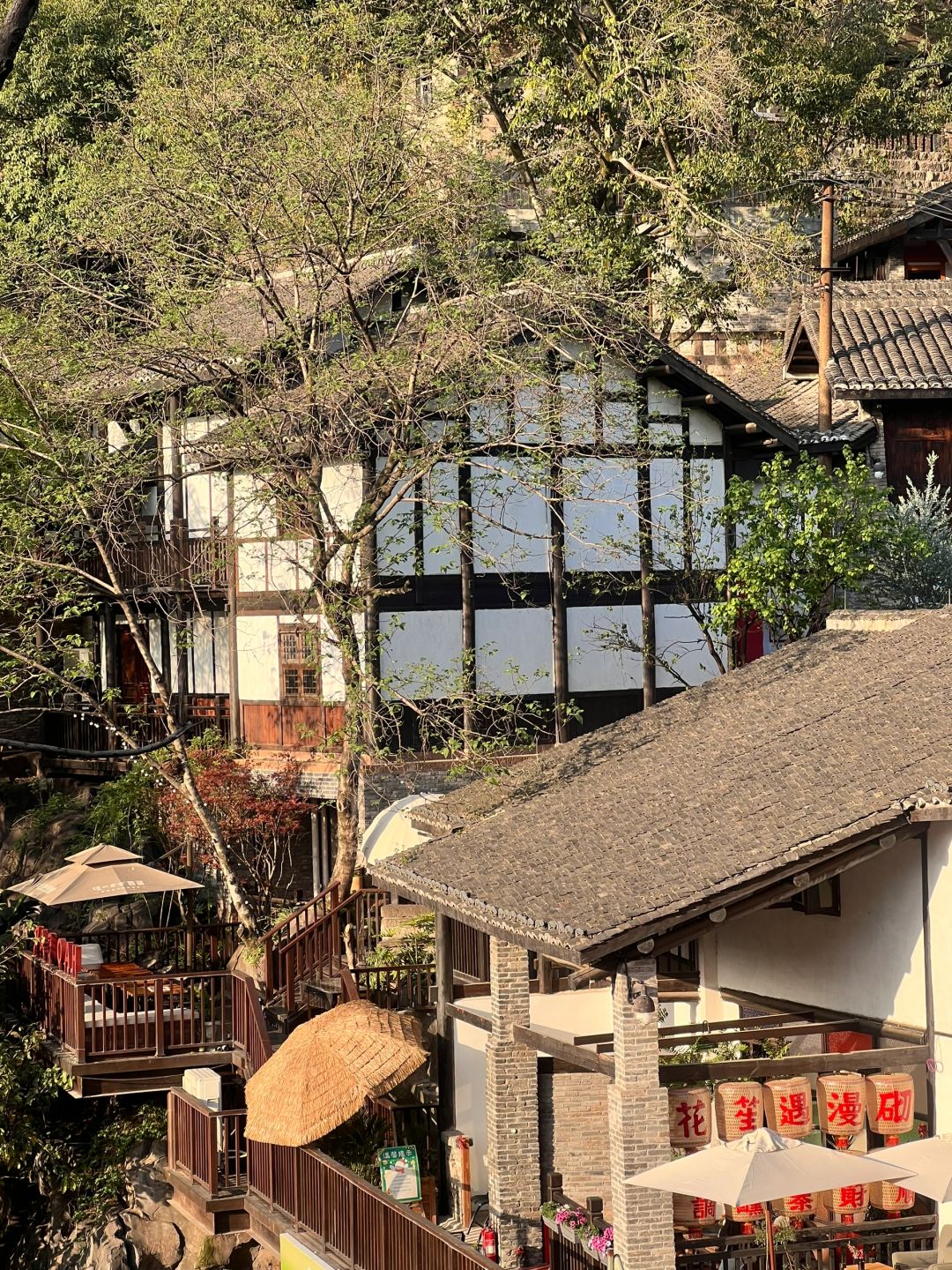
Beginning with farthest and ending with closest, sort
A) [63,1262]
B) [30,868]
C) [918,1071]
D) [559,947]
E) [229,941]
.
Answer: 1. [30,868]
2. [229,941]
3. [63,1262]
4. [918,1071]
5. [559,947]

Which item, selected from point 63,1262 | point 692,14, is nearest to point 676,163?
point 692,14

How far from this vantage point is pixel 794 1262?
40.4ft

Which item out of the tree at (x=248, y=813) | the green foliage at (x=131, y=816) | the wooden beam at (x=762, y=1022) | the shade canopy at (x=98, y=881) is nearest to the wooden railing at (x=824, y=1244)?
the wooden beam at (x=762, y=1022)

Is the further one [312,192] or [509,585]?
[509,585]

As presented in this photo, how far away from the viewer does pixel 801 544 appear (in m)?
22.0

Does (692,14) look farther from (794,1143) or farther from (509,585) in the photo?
(794,1143)

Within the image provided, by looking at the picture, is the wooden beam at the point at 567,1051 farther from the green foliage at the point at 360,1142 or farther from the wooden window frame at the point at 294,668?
the wooden window frame at the point at 294,668

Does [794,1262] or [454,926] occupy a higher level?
[454,926]

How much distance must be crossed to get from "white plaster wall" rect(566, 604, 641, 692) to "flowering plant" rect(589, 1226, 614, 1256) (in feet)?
41.3

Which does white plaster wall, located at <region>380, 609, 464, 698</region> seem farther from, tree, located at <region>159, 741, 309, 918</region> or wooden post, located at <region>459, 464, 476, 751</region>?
tree, located at <region>159, 741, 309, 918</region>

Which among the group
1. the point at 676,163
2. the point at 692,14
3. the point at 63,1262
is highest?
the point at 692,14

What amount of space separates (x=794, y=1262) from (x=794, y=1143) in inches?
82.1

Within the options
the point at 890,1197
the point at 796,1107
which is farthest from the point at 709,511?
→ the point at 890,1197

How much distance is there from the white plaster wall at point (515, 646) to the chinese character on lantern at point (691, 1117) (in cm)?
1212
